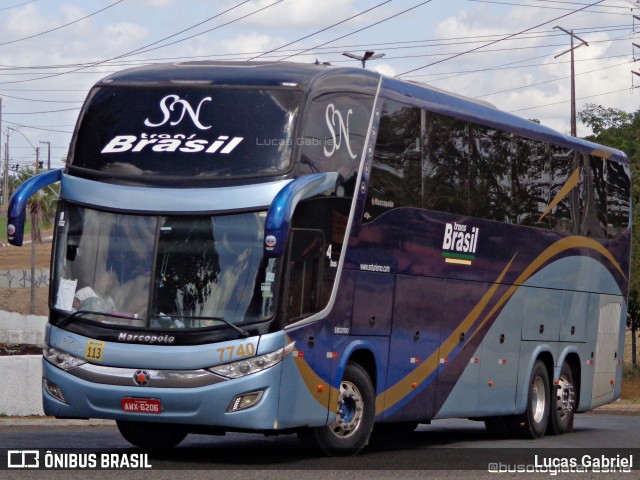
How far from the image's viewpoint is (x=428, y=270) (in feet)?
53.2

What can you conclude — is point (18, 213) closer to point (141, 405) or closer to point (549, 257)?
point (141, 405)

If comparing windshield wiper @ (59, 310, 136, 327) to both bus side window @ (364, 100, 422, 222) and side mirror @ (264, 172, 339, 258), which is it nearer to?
side mirror @ (264, 172, 339, 258)

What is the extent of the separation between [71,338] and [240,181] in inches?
90.1

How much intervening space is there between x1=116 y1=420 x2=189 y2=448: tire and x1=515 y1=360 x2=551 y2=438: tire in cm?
597

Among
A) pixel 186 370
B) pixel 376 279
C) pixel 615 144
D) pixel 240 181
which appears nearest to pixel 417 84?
pixel 376 279

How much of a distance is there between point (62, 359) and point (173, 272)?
4.77 feet

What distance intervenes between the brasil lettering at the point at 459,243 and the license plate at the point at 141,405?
4.81 metres

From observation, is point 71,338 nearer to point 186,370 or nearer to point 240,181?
point 186,370

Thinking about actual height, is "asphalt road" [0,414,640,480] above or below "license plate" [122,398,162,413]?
below

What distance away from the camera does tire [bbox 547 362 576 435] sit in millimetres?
20469

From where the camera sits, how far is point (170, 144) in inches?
539

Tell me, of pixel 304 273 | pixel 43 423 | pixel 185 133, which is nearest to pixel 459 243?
pixel 304 273

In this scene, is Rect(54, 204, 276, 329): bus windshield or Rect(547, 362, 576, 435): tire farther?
Rect(547, 362, 576, 435): tire

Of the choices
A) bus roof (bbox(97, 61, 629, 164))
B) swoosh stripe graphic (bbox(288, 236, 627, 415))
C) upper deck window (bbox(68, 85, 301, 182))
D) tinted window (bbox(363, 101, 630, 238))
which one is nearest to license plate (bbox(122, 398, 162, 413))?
swoosh stripe graphic (bbox(288, 236, 627, 415))
